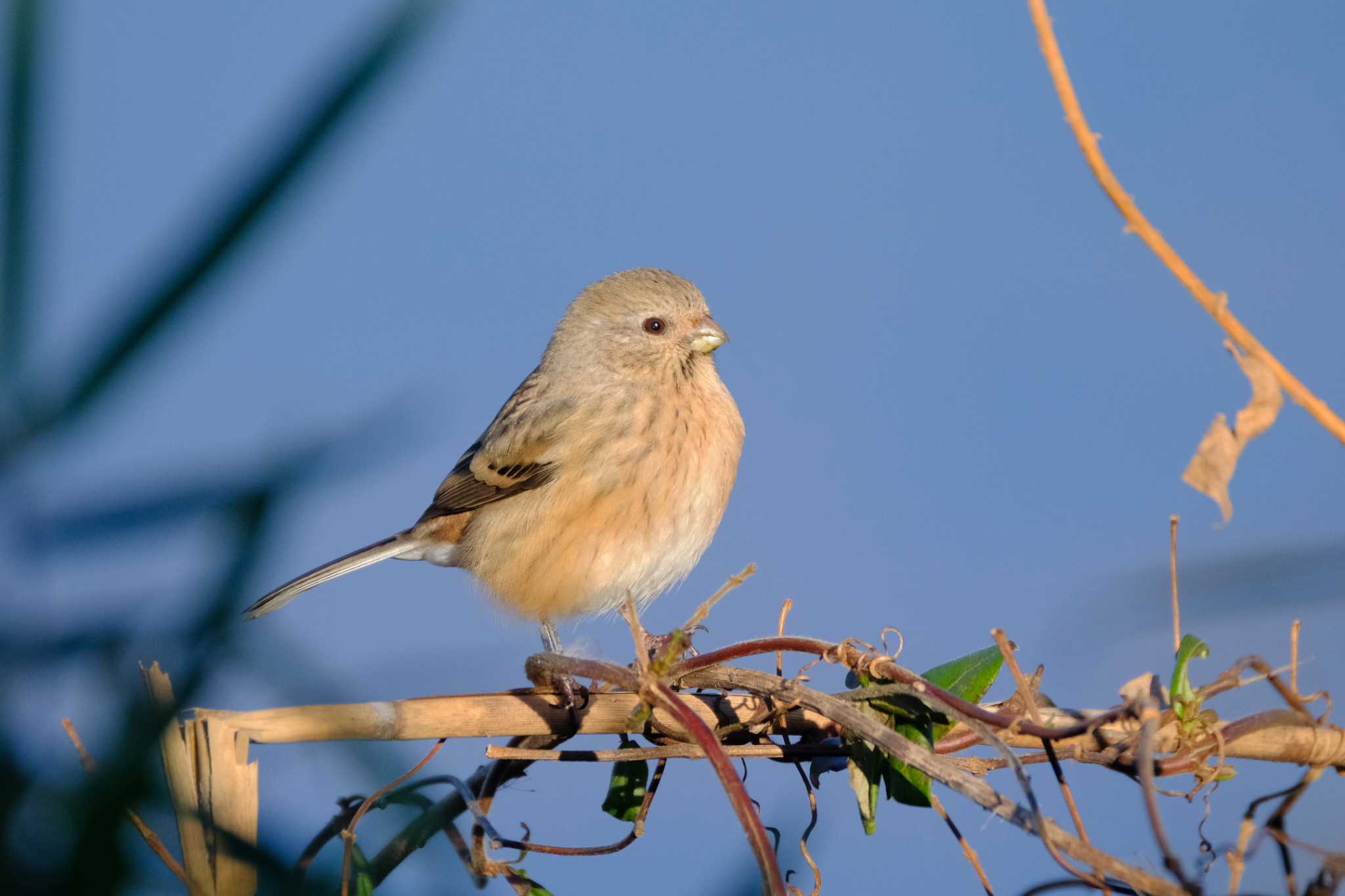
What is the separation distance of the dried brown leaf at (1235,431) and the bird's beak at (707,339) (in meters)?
2.96

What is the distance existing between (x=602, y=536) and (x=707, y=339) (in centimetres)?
89

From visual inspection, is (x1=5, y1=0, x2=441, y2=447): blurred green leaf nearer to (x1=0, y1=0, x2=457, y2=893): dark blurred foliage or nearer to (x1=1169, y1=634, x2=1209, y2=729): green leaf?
(x1=0, y1=0, x2=457, y2=893): dark blurred foliage

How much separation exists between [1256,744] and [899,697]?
47 cm

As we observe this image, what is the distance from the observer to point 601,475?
3.57m

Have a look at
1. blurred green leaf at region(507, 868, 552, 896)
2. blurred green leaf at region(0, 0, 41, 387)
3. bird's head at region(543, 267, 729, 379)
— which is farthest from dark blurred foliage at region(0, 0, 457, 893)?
bird's head at region(543, 267, 729, 379)

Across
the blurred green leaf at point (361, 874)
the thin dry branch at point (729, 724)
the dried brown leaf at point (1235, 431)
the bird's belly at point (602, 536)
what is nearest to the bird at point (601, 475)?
the bird's belly at point (602, 536)

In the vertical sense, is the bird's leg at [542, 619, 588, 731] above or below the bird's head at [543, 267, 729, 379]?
below

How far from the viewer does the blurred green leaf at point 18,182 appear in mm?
627

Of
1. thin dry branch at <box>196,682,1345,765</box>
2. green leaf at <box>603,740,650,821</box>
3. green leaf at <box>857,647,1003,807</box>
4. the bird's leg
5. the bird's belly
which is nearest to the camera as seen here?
thin dry branch at <box>196,682,1345,765</box>

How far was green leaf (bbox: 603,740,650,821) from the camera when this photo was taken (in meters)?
1.87

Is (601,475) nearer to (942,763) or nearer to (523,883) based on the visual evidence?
(523,883)

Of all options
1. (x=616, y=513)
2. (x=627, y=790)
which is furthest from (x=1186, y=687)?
(x=616, y=513)

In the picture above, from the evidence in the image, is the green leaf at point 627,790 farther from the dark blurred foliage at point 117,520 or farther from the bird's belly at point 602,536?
the bird's belly at point 602,536

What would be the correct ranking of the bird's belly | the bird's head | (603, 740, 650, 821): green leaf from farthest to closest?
the bird's head, the bird's belly, (603, 740, 650, 821): green leaf
